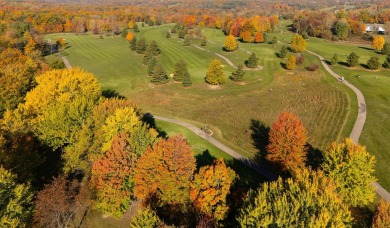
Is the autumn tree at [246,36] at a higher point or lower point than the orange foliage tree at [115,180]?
lower

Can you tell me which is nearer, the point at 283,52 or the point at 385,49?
the point at 283,52

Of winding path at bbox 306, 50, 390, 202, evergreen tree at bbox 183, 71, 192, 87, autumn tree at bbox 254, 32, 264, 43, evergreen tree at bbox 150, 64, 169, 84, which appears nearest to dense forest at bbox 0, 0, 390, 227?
winding path at bbox 306, 50, 390, 202

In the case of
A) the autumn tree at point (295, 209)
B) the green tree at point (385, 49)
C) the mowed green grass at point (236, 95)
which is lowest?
the mowed green grass at point (236, 95)

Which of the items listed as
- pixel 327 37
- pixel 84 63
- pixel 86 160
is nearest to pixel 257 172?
pixel 86 160

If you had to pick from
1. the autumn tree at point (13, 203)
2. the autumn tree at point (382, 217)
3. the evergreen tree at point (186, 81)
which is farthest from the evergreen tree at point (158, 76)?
the autumn tree at point (382, 217)

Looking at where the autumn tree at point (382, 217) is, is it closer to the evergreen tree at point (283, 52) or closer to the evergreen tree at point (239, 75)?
the evergreen tree at point (239, 75)

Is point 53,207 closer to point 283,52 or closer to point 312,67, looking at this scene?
point 312,67

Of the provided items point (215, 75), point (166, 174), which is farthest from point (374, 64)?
point (166, 174)
